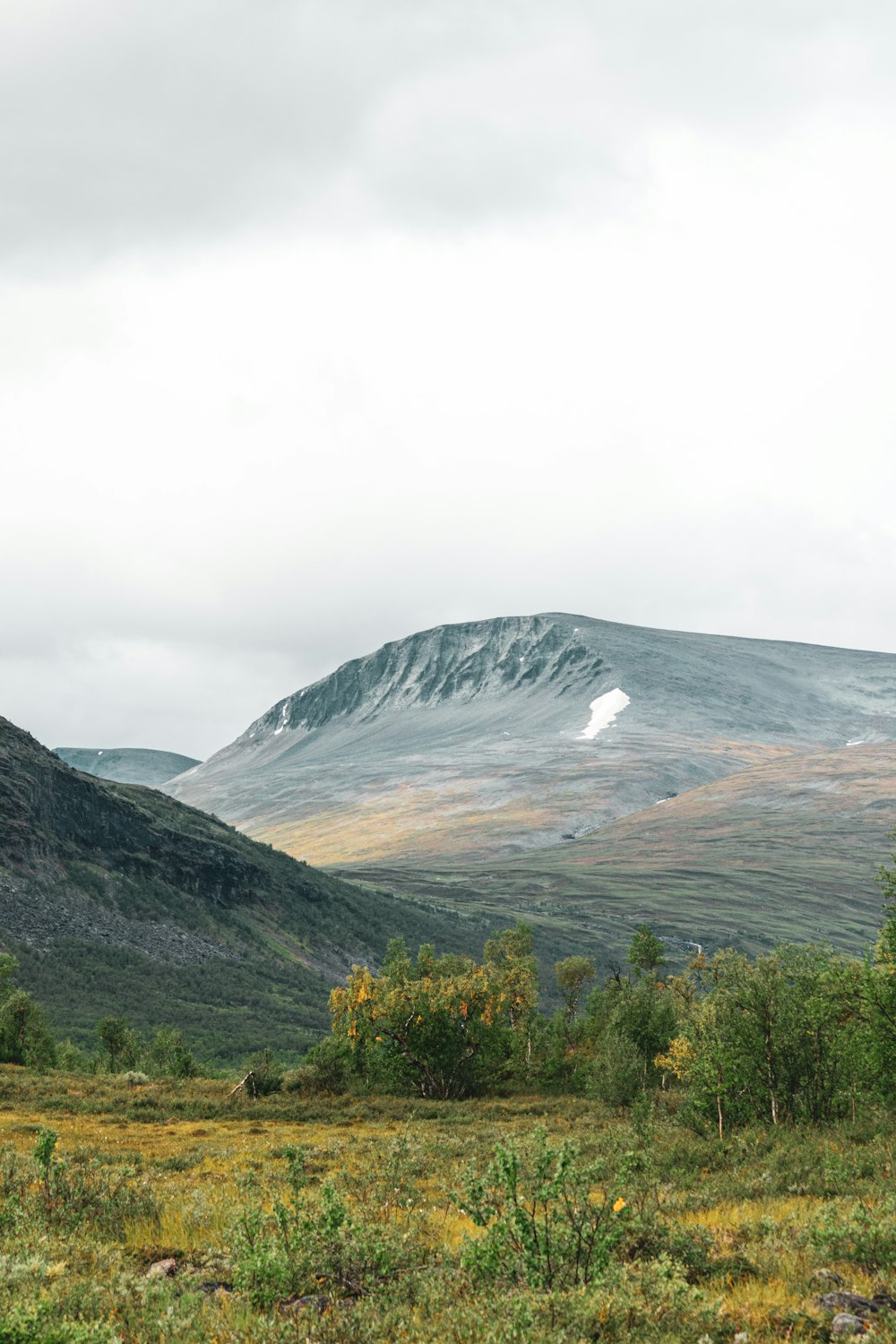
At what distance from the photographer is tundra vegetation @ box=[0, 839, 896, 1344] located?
→ 11.6 metres

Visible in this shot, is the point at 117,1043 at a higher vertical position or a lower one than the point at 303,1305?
lower

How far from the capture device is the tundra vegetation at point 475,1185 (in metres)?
11.6

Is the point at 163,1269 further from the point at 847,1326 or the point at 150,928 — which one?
the point at 150,928

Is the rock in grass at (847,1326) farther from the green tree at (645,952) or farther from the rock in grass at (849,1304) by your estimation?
the green tree at (645,952)

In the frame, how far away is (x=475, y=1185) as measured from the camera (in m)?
13.3

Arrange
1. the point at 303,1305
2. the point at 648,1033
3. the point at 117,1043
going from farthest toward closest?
the point at 117,1043
the point at 648,1033
the point at 303,1305

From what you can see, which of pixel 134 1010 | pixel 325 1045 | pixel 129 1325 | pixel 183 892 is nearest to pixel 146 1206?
pixel 129 1325

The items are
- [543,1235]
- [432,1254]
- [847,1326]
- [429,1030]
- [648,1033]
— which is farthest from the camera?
[648,1033]

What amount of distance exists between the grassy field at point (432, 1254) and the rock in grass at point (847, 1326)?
0.23 m

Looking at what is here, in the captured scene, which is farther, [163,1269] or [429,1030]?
[429,1030]

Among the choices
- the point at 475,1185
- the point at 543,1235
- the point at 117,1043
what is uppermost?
the point at 475,1185

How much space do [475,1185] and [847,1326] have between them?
5273 millimetres

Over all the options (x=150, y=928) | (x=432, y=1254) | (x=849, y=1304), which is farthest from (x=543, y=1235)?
(x=150, y=928)

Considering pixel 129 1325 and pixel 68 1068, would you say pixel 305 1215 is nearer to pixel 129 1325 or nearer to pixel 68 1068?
pixel 129 1325
